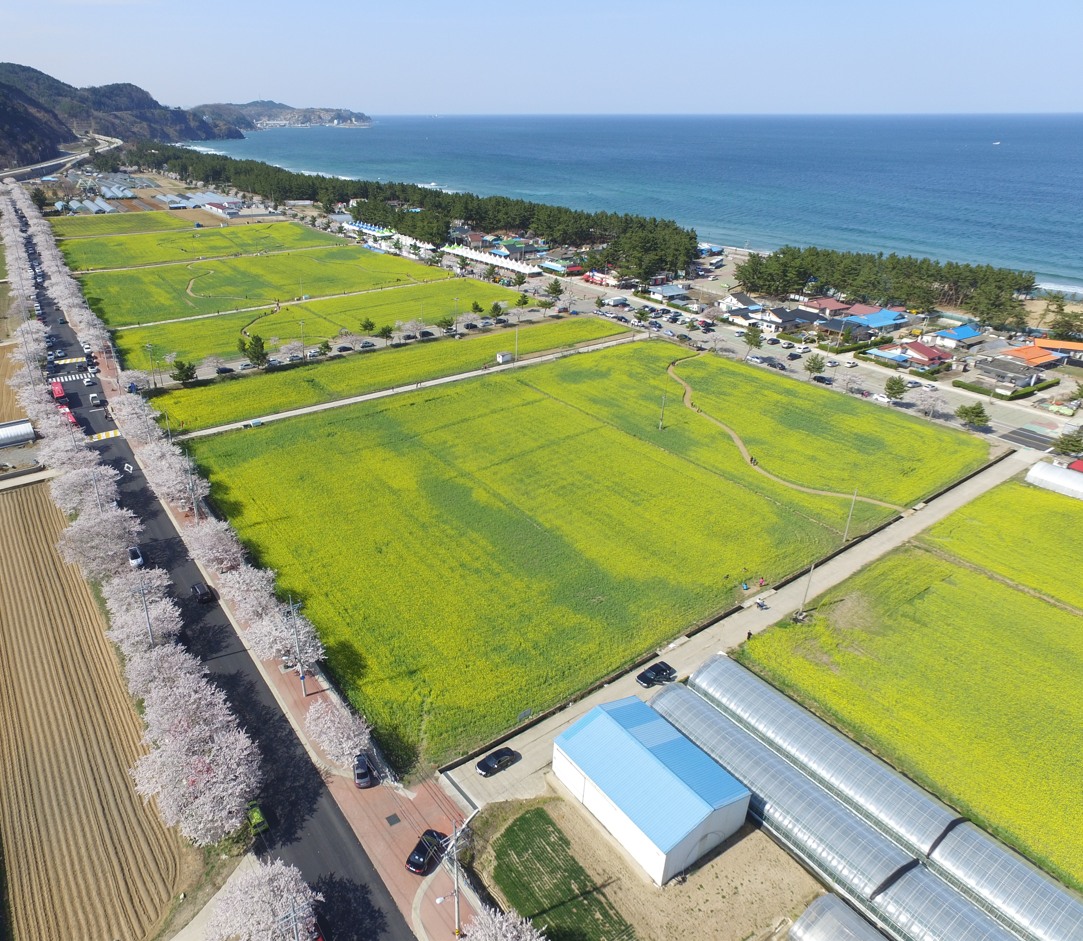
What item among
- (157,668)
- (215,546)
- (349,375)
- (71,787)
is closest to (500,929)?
(71,787)

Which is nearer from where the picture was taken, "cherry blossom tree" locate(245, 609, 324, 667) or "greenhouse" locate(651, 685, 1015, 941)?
"greenhouse" locate(651, 685, 1015, 941)

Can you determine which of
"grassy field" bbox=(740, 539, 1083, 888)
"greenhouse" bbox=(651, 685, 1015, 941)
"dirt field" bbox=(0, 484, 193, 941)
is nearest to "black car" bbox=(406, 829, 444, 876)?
"dirt field" bbox=(0, 484, 193, 941)

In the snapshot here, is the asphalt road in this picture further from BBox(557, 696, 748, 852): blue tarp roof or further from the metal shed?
the metal shed

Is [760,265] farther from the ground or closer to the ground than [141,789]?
farther from the ground

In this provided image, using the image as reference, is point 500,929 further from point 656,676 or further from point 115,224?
point 115,224

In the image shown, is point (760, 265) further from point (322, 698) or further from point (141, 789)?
point (141, 789)

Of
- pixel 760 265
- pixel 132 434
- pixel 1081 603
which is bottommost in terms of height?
pixel 1081 603

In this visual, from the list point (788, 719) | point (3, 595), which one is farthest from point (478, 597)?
point (3, 595)

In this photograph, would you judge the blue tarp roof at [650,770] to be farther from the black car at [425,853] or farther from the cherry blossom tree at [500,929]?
the black car at [425,853]
